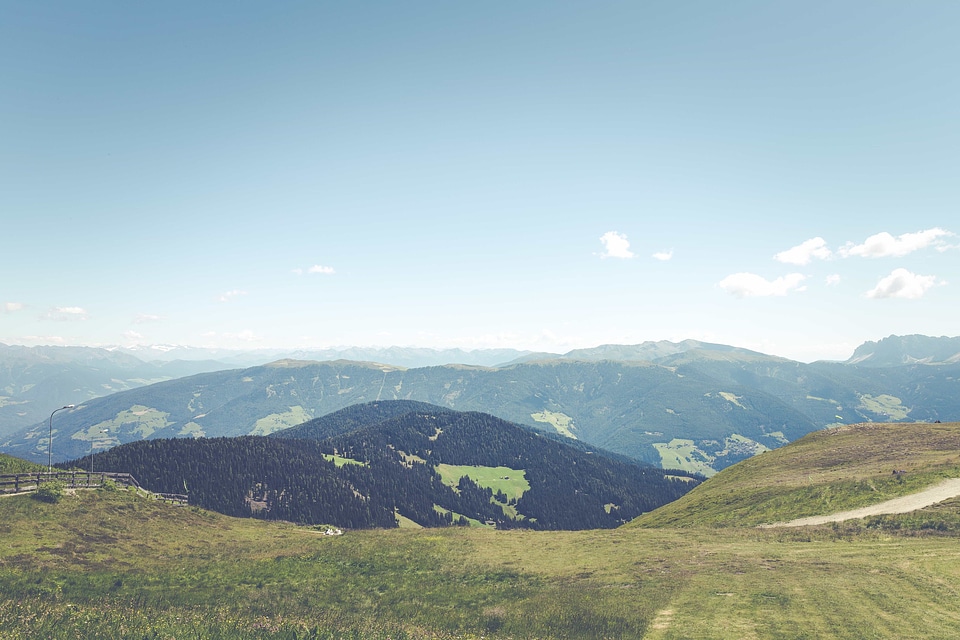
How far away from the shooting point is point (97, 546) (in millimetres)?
39344

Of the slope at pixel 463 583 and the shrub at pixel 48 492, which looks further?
the shrub at pixel 48 492

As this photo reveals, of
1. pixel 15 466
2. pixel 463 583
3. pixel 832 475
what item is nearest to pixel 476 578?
pixel 463 583

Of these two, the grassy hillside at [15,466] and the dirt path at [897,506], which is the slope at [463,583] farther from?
the grassy hillside at [15,466]

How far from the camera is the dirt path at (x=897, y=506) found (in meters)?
45.2

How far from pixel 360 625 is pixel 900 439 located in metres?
95.3

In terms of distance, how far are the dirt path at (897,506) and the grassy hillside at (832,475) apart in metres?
1.40

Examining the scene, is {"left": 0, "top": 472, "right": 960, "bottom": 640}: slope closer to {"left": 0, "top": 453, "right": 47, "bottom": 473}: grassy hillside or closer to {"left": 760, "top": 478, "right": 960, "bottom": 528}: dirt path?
{"left": 760, "top": 478, "right": 960, "bottom": 528}: dirt path

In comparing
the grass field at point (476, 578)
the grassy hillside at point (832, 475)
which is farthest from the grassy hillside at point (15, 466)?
the grassy hillside at point (832, 475)

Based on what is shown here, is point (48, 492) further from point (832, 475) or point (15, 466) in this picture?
point (832, 475)

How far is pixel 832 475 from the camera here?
208 feet

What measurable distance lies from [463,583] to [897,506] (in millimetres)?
43562

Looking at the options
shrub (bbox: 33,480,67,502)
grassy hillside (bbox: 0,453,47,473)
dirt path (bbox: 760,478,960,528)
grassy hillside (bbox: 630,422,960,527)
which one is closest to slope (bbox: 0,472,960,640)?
shrub (bbox: 33,480,67,502)

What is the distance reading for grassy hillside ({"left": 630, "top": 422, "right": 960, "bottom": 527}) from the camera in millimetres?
52406

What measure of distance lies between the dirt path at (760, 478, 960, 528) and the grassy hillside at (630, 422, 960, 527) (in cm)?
140
